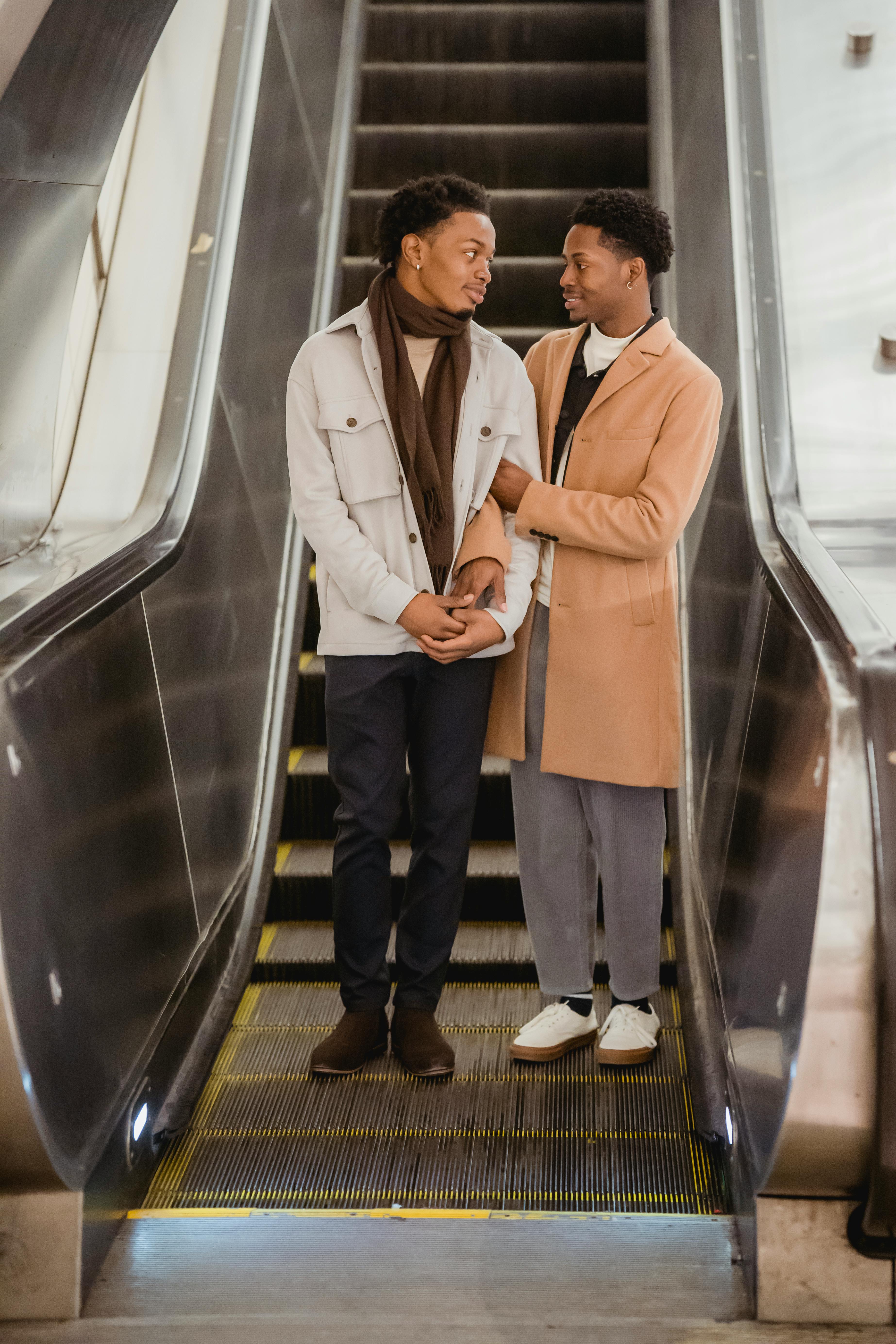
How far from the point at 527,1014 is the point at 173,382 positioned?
168 centimetres

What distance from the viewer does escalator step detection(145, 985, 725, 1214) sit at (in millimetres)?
2072

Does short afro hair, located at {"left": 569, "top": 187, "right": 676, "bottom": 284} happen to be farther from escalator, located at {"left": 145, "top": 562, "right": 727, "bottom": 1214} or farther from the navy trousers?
escalator, located at {"left": 145, "top": 562, "right": 727, "bottom": 1214}

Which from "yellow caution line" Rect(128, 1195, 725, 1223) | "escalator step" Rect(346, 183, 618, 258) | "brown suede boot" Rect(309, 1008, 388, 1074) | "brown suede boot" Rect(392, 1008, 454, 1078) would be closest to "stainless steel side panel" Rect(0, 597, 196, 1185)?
"yellow caution line" Rect(128, 1195, 725, 1223)

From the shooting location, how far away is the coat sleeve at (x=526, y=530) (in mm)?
2400

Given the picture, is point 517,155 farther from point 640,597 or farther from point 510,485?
point 640,597

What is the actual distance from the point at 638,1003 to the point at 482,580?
98 centimetres

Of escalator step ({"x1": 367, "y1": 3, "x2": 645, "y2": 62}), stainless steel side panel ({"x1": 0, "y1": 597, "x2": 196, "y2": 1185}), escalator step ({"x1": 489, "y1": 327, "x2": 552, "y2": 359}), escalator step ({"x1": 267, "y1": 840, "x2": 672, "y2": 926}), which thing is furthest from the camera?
escalator step ({"x1": 367, "y1": 3, "x2": 645, "y2": 62})

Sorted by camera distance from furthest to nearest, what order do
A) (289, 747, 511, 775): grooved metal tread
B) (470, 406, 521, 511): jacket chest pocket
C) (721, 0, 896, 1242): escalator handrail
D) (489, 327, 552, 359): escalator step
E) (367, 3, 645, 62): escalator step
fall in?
1. (367, 3, 645, 62): escalator step
2. (489, 327, 552, 359): escalator step
3. (289, 747, 511, 775): grooved metal tread
4. (470, 406, 521, 511): jacket chest pocket
5. (721, 0, 896, 1242): escalator handrail

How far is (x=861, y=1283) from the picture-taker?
170cm

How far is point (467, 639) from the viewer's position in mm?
2277

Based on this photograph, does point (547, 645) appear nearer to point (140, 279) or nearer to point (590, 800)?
point (590, 800)

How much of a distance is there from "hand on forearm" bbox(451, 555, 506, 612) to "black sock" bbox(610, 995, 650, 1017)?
0.89m

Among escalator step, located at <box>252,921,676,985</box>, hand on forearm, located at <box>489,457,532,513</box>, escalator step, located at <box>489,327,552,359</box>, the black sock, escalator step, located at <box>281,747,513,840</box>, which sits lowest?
the black sock

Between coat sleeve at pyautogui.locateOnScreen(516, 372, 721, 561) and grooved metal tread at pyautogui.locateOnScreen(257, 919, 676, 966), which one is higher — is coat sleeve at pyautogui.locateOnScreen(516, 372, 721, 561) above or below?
above
